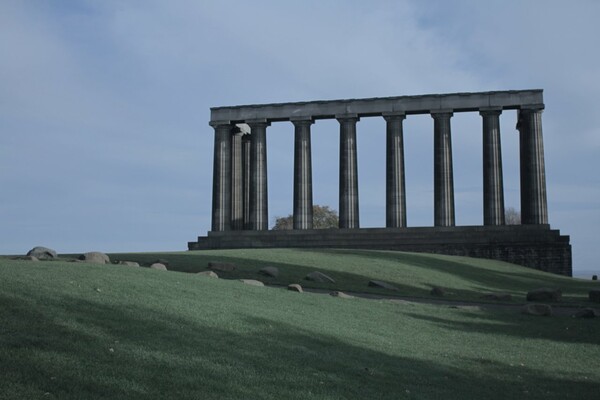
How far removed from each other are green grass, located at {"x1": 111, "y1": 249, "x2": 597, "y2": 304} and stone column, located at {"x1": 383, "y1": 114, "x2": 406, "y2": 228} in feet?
53.5

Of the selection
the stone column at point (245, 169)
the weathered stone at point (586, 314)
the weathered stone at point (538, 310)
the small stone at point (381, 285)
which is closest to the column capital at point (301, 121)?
the stone column at point (245, 169)

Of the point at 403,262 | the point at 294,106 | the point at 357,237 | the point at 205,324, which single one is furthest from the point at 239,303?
the point at 294,106

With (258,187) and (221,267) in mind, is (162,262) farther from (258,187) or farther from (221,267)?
(258,187)

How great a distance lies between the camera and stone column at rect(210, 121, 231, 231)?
3179 inches

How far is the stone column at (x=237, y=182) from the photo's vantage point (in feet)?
271

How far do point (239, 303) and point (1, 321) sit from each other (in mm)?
8294

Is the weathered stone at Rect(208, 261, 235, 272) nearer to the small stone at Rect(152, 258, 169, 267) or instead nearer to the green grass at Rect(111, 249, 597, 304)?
the green grass at Rect(111, 249, 597, 304)

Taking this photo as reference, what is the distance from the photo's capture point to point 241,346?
14648 millimetres

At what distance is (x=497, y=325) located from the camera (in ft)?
86.7

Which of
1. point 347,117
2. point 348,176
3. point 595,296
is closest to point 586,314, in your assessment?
point 595,296

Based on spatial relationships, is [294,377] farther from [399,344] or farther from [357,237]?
[357,237]

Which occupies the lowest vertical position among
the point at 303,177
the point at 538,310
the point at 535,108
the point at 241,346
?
the point at 538,310

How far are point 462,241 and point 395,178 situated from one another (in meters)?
9.69

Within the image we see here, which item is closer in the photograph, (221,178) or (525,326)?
(525,326)
